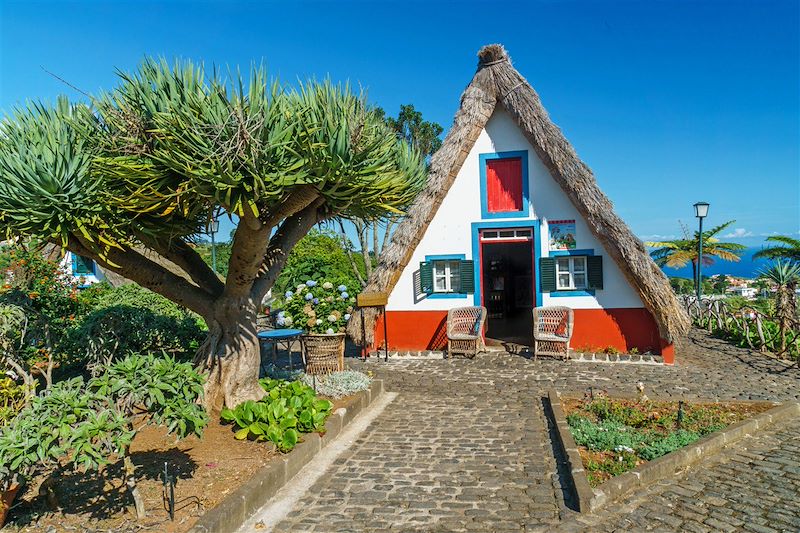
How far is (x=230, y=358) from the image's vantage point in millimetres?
6898

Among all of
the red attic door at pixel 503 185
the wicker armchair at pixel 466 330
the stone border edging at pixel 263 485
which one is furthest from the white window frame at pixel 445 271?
the stone border edging at pixel 263 485

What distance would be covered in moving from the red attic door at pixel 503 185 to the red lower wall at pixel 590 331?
2.67m

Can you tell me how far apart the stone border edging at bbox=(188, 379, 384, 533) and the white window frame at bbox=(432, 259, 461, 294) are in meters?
5.57

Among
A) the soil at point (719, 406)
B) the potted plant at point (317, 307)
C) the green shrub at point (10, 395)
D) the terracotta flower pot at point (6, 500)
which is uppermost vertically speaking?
the potted plant at point (317, 307)

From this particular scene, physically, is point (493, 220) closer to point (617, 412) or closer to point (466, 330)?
point (466, 330)

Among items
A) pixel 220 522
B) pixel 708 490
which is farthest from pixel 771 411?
pixel 220 522

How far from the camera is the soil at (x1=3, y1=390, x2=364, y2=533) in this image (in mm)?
4246

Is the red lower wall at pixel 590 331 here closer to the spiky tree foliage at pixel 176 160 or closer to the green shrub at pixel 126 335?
the green shrub at pixel 126 335

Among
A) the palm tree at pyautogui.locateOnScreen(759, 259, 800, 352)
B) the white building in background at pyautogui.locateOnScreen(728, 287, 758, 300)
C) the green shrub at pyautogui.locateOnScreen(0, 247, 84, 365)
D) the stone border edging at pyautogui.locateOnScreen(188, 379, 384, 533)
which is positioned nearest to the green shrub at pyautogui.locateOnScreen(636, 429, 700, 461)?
the stone border edging at pyautogui.locateOnScreen(188, 379, 384, 533)

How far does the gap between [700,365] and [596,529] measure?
714 centimetres

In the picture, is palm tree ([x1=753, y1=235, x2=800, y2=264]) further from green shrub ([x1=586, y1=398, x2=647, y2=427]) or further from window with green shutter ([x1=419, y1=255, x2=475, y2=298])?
green shrub ([x1=586, y1=398, x2=647, y2=427])

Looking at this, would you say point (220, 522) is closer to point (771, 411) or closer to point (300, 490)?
point (300, 490)

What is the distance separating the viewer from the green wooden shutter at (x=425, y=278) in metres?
12.2

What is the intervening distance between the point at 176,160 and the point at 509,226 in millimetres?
8378
